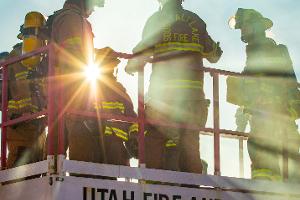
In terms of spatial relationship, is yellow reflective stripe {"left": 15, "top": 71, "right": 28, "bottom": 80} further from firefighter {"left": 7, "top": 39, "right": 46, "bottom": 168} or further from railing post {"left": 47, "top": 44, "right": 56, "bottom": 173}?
railing post {"left": 47, "top": 44, "right": 56, "bottom": 173}

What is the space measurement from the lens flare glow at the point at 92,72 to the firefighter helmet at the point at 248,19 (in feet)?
6.46

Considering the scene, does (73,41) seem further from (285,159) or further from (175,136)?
(285,159)

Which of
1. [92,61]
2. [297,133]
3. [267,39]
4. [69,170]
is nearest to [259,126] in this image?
[297,133]

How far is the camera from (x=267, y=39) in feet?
26.1

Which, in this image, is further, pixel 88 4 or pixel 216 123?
pixel 216 123

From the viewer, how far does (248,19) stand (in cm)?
803

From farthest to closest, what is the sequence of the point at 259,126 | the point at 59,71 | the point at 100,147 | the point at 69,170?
the point at 259,126
the point at 100,147
the point at 59,71
the point at 69,170

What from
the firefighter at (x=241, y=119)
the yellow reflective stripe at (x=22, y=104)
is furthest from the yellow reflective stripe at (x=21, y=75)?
the firefighter at (x=241, y=119)

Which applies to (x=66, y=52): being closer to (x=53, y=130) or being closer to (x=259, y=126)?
(x=53, y=130)

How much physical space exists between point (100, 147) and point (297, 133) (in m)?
2.50

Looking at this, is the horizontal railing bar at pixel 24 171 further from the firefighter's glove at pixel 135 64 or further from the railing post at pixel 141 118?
the firefighter's glove at pixel 135 64

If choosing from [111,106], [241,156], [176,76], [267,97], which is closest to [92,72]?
[111,106]

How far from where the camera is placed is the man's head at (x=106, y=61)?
22.9ft

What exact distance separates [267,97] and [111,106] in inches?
73.7
